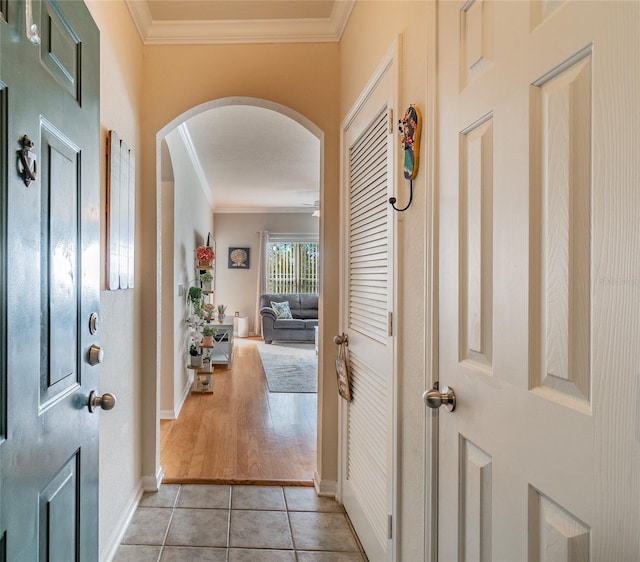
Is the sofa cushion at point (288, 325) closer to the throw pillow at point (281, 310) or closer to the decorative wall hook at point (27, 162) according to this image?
the throw pillow at point (281, 310)

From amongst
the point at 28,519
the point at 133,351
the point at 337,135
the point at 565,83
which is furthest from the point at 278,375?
the point at 565,83

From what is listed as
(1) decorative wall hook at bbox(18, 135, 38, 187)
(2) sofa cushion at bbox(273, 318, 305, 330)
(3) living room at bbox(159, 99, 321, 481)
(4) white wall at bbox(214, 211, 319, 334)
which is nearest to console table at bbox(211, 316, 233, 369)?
(3) living room at bbox(159, 99, 321, 481)

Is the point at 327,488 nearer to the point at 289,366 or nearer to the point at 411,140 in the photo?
the point at 411,140

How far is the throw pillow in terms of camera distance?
8164 mm

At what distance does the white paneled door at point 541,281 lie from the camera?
22.4 inches

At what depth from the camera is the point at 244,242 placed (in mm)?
8844

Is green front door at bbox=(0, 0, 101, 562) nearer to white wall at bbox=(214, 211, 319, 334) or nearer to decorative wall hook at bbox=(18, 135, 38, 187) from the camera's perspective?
decorative wall hook at bbox=(18, 135, 38, 187)

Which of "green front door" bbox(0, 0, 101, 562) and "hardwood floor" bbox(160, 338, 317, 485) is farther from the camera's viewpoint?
"hardwood floor" bbox(160, 338, 317, 485)

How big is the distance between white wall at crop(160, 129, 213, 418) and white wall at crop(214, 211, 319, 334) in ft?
13.6

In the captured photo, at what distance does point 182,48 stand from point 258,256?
22.0ft

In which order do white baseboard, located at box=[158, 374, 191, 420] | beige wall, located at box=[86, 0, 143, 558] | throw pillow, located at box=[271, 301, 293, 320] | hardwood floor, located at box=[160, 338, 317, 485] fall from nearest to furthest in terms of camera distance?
1. beige wall, located at box=[86, 0, 143, 558]
2. hardwood floor, located at box=[160, 338, 317, 485]
3. white baseboard, located at box=[158, 374, 191, 420]
4. throw pillow, located at box=[271, 301, 293, 320]

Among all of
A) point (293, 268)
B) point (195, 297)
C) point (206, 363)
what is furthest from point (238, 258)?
point (206, 363)

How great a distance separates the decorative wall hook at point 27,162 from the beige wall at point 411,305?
96 cm

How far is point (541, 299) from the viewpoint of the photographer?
729mm
